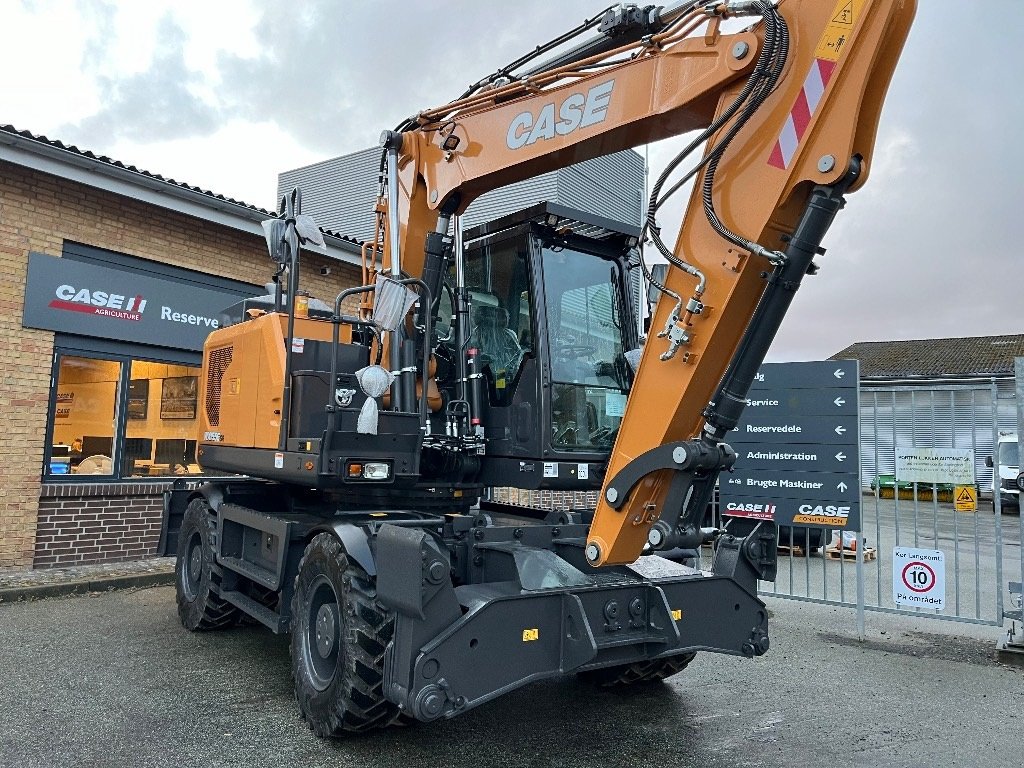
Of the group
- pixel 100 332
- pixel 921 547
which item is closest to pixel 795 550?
pixel 921 547

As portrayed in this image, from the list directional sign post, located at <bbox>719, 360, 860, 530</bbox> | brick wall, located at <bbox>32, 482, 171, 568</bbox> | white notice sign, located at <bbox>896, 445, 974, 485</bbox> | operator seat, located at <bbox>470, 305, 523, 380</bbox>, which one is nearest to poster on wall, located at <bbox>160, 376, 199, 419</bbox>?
brick wall, located at <bbox>32, 482, 171, 568</bbox>

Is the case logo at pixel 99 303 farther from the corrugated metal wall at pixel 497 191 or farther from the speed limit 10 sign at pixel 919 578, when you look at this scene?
the speed limit 10 sign at pixel 919 578

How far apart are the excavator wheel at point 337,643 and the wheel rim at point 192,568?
2.41 metres

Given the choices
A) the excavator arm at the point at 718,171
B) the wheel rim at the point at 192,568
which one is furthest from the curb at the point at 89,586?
the excavator arm at the point at 718,171

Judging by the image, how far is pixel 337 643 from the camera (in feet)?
14.2

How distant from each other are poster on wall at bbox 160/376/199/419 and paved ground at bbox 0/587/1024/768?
327 centimetres

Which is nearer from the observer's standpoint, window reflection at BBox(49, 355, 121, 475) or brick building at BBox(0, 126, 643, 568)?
brick building at BBox(0, 126, 643, 568)

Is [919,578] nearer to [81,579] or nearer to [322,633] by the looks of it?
[322,633]

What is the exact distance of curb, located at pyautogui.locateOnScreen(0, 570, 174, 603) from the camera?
7.34m

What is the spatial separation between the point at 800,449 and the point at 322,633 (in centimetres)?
471

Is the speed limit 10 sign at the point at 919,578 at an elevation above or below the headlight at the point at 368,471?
below

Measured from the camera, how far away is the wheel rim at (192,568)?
6.77 metres

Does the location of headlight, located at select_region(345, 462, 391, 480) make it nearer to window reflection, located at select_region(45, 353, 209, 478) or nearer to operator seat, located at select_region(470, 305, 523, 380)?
operator seat, located at select_region(470, 305, 523, 380)

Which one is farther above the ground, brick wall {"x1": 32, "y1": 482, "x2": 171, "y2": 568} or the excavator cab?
the excavator cab
